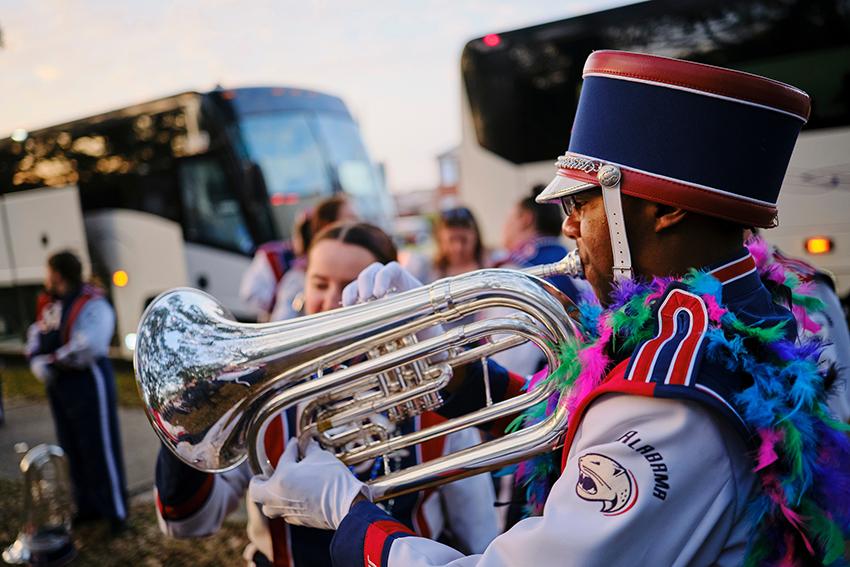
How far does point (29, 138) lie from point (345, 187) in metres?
4.79

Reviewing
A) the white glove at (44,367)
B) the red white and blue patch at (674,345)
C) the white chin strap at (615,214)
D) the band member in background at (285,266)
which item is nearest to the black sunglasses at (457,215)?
the band member in background at (285,266)

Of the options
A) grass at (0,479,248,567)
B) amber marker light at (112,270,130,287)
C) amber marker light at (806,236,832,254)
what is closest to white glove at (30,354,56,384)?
grass at (0,479,248,567)

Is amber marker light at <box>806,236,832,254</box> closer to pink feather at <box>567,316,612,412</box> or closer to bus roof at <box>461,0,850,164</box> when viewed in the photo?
bus roof at <box>461,0,850,164</box>

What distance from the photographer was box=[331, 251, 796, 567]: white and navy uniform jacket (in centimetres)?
98

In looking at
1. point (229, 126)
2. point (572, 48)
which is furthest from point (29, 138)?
point (572, 48)

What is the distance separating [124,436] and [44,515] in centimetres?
313

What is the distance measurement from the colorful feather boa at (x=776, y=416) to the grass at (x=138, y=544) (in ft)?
11.1

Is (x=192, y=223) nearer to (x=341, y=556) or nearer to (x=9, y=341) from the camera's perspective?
(x=9, y=341)

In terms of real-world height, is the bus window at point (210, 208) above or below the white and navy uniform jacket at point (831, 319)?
below

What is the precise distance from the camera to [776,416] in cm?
104

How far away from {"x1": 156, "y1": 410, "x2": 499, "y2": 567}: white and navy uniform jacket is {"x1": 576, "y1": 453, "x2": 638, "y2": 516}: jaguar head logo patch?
0.89m

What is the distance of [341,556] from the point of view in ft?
4.25

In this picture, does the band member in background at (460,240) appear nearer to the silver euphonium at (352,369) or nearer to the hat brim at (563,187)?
the silver euphonium at (352,369)

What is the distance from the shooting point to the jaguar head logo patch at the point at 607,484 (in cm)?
98
